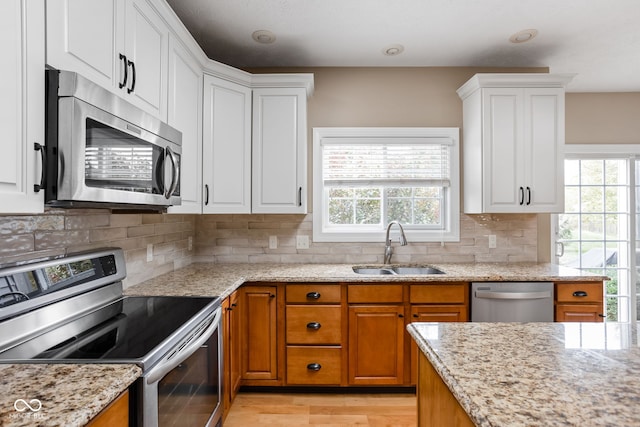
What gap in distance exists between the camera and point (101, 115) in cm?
130

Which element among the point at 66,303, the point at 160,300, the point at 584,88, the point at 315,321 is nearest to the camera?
the point at 66,303

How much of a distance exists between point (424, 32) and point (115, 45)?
2.02 m

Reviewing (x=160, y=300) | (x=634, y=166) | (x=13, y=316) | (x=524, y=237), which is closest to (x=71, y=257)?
(x=13, y=316)

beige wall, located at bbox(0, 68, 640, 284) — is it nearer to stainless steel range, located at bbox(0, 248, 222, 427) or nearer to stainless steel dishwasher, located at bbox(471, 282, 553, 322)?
→ stainless steel dishwasher, located at bbox(471, 282, 553, 322)

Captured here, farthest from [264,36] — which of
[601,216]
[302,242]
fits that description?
[601,216]

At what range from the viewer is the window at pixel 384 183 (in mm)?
3262

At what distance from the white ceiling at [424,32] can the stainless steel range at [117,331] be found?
5.58 ft

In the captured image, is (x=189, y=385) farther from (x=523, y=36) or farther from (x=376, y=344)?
(x=523, y=36)

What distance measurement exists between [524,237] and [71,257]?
3.26m

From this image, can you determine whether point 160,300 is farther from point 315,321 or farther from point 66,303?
point 315,321

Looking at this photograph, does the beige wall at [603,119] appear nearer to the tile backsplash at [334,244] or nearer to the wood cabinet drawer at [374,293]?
the tile backsplash at [334,244]

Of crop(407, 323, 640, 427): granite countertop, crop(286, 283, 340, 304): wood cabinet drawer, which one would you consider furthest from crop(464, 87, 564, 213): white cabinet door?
crop(407, 323, 640, 427): granite countertop

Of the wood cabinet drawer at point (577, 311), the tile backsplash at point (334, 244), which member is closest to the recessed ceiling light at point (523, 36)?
the tile backsplash at point (334, 244)

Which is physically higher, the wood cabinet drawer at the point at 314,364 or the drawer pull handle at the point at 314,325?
the drawer pull handle at the point at 314,325
